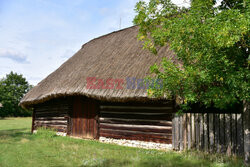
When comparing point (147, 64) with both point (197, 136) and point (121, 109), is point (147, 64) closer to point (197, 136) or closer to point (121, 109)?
point (121, 109)

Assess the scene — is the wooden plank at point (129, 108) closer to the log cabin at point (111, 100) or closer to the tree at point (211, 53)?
the log cabin at point (111, 100)

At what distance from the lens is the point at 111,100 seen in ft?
26.9

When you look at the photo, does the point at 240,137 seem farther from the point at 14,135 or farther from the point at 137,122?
the point at 14,135

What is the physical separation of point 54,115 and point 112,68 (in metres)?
4.83

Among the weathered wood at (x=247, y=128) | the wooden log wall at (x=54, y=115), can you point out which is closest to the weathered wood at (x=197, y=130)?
the weathered wood at (x=247, y=128)

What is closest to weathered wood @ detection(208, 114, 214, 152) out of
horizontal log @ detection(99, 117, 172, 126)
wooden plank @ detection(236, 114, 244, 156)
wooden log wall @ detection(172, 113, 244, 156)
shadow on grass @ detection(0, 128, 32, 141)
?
wooden log wall @ detection(172, 113, 244, 156)

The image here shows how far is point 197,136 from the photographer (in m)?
6.39

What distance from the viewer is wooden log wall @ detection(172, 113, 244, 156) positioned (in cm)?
564

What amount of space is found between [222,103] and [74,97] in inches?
312

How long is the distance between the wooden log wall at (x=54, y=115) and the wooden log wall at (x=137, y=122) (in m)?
2.55

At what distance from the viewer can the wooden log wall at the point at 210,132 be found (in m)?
5.64

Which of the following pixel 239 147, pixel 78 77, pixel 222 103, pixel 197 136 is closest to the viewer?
pixel 222 103

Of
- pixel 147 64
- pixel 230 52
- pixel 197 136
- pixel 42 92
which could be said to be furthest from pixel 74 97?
pixel 230 52

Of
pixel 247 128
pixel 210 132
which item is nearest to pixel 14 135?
pixel 210 132
